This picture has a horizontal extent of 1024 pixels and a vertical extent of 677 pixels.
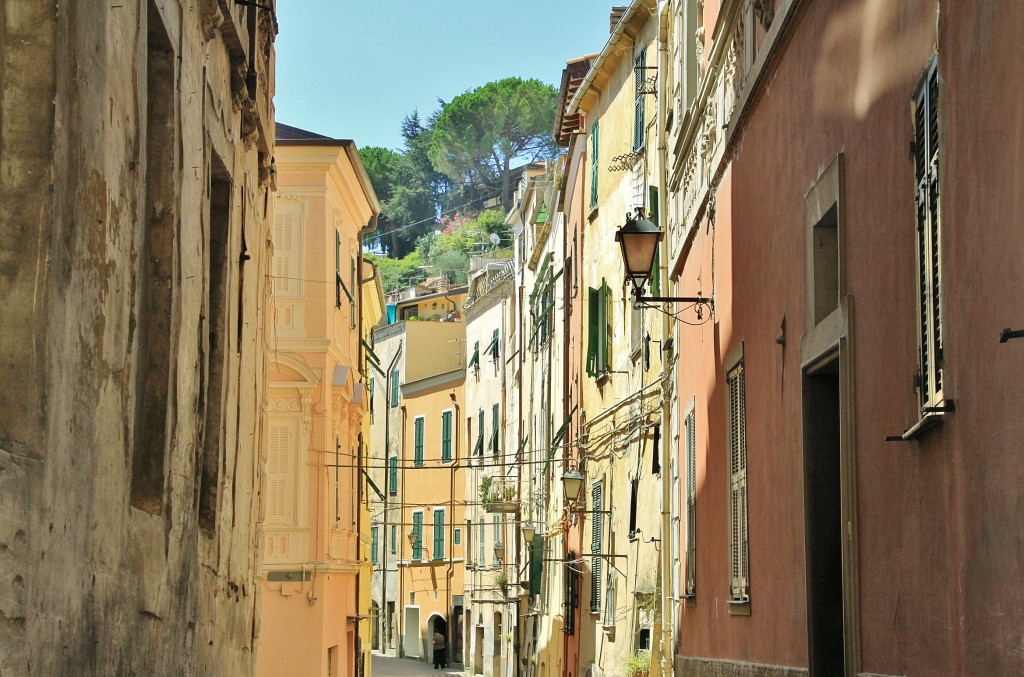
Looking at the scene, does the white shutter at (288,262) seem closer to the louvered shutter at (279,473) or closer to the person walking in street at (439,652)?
the louvered shutter at (279,473)

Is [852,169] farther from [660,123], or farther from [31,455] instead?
[660,123]

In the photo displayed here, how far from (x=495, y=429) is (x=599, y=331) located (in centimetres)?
2203

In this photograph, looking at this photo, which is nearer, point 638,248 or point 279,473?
point 638,248

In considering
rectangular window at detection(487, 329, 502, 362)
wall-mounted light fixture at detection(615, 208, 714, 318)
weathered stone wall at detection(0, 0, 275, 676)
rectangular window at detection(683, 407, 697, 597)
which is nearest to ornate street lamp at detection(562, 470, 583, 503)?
rectangular window at detection(683, 407, 697, 597)

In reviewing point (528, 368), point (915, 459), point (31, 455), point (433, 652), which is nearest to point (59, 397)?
point (31, 455)

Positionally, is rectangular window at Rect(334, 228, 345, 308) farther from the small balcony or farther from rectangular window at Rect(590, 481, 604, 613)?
the small balcony

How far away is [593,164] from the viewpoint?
24.5 metres

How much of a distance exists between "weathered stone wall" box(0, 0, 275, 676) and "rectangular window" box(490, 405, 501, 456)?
103ft

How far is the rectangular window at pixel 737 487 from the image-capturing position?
10117 millimetres

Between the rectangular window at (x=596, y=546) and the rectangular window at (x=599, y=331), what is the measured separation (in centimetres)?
176

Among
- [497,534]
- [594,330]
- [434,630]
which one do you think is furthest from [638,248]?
[434,630]

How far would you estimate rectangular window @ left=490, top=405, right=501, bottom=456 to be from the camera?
142ft

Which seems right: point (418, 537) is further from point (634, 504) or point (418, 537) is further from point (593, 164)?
point (634, 504)

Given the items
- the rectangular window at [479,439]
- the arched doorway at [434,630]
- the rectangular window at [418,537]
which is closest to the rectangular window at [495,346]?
the rectangular window at [479,439]
